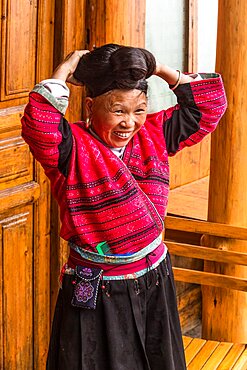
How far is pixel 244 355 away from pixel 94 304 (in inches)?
73.8

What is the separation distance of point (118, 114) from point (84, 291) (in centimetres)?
60

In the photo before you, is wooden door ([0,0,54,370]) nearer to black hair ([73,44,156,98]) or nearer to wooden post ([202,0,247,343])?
black hair ([73,44,156,98])

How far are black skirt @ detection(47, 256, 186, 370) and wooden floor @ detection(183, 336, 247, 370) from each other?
55.5 inches

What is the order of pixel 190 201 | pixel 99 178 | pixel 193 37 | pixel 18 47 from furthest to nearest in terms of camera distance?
pixel 193 37, pixel 190 201, pixel 18 47, pixel 99 178

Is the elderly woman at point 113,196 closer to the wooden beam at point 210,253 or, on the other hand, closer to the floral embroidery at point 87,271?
the floral embroidery at point 87,271

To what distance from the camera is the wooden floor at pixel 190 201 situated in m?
5.60

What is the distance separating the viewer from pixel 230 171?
5.03 m

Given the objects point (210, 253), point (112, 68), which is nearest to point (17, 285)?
point (210, 253)

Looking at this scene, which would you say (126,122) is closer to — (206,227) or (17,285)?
(17,285)

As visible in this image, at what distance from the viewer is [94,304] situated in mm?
3338

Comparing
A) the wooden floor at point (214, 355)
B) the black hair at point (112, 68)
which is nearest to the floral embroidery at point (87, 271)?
the black hair at point (112, 68)

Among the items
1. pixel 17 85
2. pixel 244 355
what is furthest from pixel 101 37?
pixel 244 355

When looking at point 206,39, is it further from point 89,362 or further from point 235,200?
point 89,362

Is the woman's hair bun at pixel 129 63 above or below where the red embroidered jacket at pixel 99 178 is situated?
above
